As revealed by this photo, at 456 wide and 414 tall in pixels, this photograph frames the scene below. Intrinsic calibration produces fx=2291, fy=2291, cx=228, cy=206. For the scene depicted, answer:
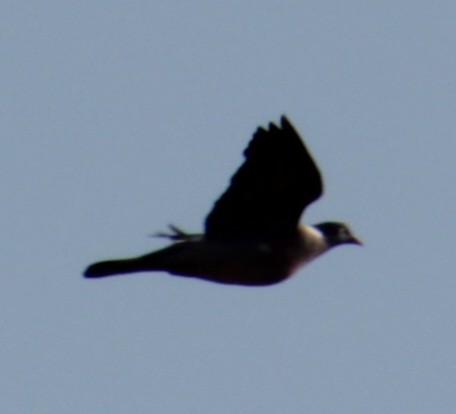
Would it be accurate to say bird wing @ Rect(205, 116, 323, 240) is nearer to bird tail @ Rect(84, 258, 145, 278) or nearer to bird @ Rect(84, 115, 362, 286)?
bird @ Rect(84, 115, 362, 286)

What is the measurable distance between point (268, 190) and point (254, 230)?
389 mm

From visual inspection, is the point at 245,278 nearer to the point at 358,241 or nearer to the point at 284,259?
the point at 284,259

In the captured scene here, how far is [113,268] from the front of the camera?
60.6 feet

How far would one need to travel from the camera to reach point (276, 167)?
1814 centimetres

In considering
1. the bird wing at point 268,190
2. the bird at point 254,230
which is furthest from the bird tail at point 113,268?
the bird wing at point 268,190

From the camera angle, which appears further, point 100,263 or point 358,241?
point 358,241

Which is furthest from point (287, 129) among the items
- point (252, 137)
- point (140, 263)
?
point (140, 263)

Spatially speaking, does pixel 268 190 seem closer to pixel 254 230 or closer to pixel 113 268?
pixel 254 230

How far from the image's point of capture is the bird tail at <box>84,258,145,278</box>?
1839 centimetres

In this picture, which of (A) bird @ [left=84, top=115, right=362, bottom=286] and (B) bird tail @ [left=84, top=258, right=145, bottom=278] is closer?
(A) bird @ [left=84, top=115, right=362, bottom=286]

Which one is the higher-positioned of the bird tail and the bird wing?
the bird wing

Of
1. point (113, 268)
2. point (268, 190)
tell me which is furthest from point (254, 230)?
point (113, 268)

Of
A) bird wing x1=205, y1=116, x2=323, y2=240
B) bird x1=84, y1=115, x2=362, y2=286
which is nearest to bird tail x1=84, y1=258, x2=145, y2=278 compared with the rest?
bird x1=84, y1=115, x2=362, y2=286

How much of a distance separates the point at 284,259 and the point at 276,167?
2.72ft
